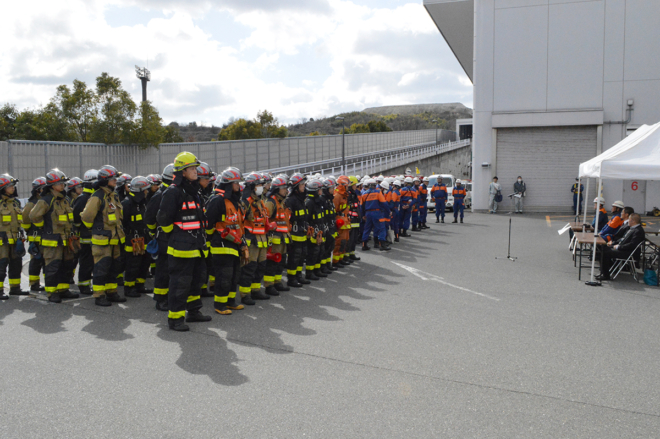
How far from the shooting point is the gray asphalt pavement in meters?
4.18

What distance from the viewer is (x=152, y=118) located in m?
26.9

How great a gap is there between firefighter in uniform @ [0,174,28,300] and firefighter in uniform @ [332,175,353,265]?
6.23 metres

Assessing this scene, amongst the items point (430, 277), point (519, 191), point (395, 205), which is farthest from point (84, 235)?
point (519, 191)

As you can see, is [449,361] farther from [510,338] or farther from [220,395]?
[220,395]

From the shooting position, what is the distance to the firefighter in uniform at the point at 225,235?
24.5 ft

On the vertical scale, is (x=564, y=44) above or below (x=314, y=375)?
above

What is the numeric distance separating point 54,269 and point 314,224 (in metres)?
4.61

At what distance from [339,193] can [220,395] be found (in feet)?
25.3

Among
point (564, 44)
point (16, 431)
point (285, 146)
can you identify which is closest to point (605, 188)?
point (564, 44)

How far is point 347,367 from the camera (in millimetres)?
5422

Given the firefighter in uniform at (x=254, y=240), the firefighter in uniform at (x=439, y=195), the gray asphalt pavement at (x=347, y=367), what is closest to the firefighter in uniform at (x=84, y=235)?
the gray asphalt pavement at (x=347, y=367)

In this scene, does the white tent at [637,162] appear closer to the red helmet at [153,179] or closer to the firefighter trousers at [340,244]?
the firefighter trousers at [340,244]

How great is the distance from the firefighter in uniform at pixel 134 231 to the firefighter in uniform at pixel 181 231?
2072 mm

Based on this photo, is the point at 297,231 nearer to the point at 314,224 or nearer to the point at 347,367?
the point at 314,224
